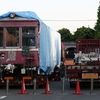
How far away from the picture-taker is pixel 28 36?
19672 mm

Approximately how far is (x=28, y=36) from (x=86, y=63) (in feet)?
11.5

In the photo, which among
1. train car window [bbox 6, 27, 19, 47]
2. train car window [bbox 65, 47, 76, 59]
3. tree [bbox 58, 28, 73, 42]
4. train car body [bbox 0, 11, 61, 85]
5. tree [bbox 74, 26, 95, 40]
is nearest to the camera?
train car body [bbox 0, 11, 61, 85]

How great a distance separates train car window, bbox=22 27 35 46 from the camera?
1961cm

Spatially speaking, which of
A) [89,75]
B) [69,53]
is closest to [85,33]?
[69,53]

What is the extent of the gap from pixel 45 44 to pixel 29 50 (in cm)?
213

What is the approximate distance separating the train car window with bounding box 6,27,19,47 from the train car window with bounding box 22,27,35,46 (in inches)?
14.1

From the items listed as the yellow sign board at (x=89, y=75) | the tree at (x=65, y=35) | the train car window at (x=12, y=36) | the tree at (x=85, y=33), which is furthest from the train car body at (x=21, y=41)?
the tree at (x=65, y=35)

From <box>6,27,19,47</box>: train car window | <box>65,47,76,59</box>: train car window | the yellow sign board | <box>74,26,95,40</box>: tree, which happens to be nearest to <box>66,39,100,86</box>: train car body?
the yellow sign board

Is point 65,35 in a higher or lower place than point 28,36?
higher

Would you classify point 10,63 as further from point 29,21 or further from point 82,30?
point 82,30

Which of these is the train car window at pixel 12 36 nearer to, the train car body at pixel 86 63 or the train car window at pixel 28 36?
the train car window at pixel 28 36

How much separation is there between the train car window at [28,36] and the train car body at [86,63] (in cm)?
228

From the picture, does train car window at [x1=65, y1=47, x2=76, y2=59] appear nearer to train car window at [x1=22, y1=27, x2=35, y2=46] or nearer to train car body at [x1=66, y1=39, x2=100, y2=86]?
train car body at [x1=66, y1=39, x2=100, y2=86]

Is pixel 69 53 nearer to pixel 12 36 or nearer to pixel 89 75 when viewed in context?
pixel 89 75
